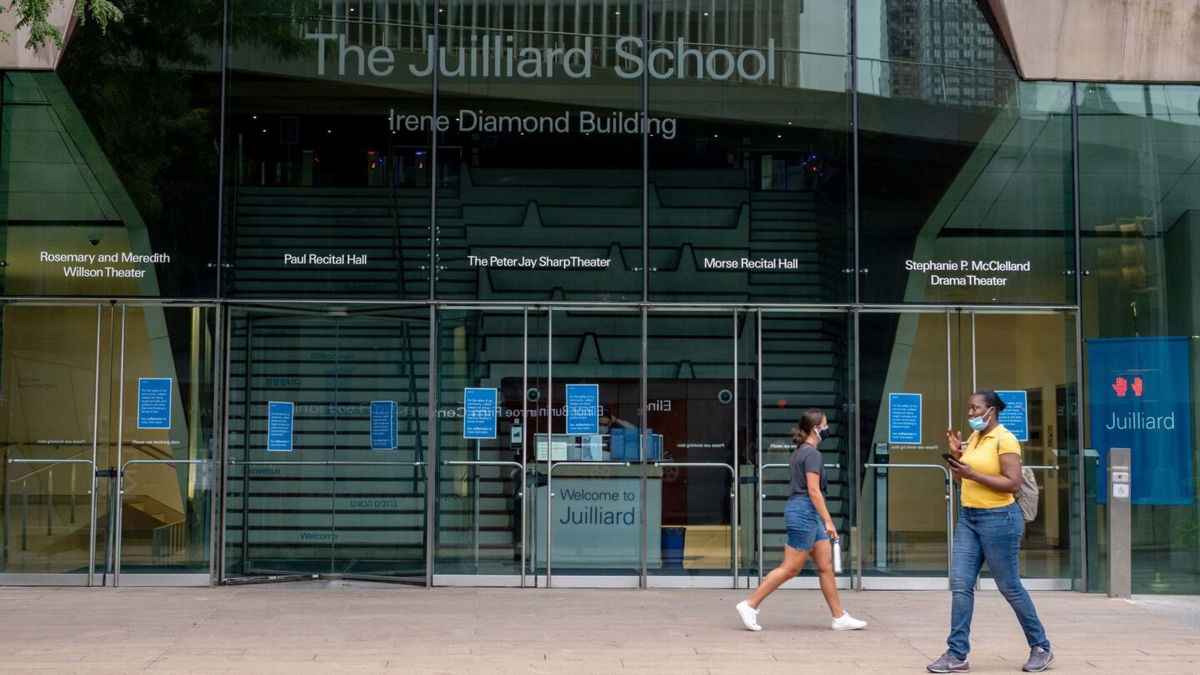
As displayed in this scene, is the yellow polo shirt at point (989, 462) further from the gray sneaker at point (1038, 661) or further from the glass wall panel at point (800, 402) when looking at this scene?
the glass wall panel at point (800, 402)

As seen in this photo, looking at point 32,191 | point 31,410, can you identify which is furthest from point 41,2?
point 31,410

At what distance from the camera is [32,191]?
41.5 ft

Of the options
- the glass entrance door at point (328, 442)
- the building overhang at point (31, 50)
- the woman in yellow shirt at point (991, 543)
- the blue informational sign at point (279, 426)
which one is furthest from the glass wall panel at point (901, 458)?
the building overhang at point (31, 50)

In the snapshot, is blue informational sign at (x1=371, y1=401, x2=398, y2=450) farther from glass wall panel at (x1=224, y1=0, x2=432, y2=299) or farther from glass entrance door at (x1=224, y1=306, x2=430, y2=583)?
glass wall panel at (x1=224, y1=0, x2=432, y2=299)

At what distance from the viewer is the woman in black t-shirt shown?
973 cm

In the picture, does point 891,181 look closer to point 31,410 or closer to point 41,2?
point 41,2

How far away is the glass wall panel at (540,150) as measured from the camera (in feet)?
42.0

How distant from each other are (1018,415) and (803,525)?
4036mm

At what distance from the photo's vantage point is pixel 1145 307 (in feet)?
42.0

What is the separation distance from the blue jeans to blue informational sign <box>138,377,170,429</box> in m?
7.61

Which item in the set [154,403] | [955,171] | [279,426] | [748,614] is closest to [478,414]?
[279,426]

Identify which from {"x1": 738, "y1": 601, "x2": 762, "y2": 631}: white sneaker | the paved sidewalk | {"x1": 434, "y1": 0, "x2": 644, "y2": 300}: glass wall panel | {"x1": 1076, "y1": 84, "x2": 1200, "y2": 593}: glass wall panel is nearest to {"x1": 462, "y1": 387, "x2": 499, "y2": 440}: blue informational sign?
{"x1": 434, "y1": 0, "x2": 644, "y2": 300}: glass wall panel

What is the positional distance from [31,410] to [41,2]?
444cm

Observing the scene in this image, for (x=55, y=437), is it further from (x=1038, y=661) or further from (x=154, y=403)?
(x=1038, y=661)
